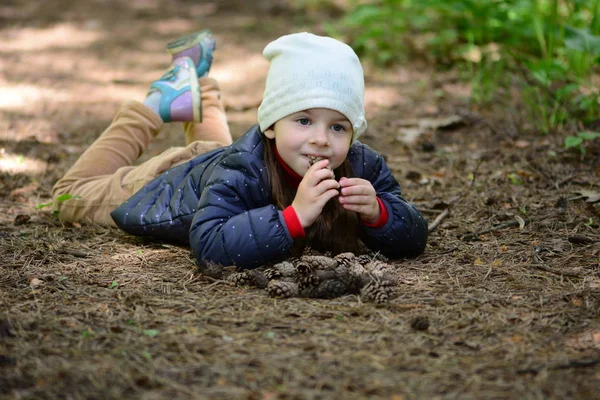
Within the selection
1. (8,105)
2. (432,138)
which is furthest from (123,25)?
(432,138)

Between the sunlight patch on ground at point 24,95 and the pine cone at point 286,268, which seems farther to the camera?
the sunlight patch on ground at point 24,95

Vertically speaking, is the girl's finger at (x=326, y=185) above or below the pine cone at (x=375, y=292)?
above

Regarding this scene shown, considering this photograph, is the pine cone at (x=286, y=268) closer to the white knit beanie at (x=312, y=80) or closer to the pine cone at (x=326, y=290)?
the pine cone at (x=326, y=290)

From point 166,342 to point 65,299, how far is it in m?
0.57

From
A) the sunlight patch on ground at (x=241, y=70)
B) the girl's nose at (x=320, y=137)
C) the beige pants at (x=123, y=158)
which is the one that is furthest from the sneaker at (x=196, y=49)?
the sunlight patch on ground at (x=241, y=70)

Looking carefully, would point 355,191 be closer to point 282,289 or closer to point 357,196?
point 357,196

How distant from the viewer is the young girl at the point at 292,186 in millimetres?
2713

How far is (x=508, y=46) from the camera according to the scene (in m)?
5.54

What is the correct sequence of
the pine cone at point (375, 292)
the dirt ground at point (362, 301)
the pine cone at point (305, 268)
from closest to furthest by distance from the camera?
1. the dirt ground at point (362, 301)
2. the pine cone at point (375, 292)
3. the pine cone at point (305, 268)

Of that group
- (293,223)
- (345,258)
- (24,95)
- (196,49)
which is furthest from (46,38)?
(345,258)

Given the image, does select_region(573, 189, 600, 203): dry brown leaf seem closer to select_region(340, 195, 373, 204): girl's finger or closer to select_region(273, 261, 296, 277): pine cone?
select_region(340, 195, 373, 204): girl's finger

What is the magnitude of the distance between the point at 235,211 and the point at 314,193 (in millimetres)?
352

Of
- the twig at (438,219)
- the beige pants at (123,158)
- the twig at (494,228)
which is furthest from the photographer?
the beige pants at (123,158)

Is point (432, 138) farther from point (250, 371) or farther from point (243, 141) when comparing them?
point (250, 371)
